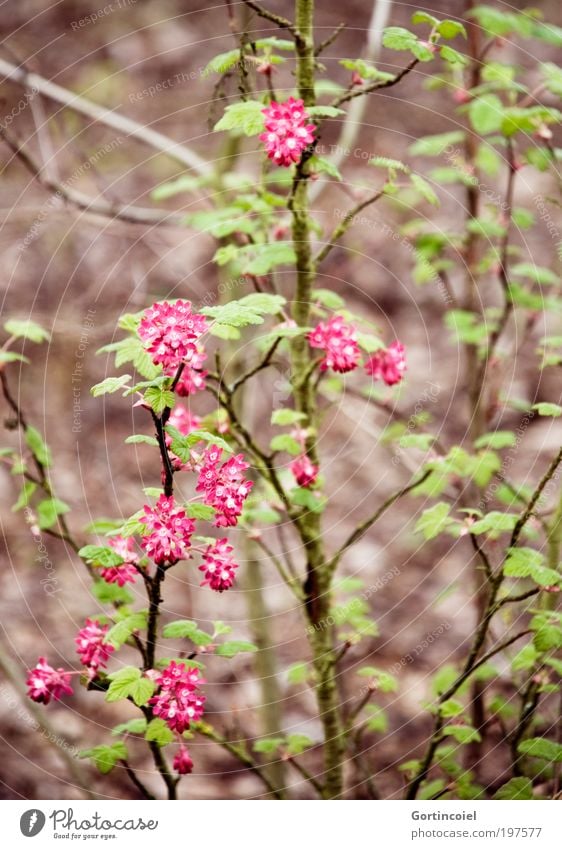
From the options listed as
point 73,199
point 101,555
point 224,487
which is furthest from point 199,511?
point 73,199

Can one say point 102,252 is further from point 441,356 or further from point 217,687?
point 217,687

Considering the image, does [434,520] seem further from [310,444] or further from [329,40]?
[329,40]

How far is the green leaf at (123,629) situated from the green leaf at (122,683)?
0.13 ft

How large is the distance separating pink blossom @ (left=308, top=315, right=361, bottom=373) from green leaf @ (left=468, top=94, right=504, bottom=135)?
0.60 metres

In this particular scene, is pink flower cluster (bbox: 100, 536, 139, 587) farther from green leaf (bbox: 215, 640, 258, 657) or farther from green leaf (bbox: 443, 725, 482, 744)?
green leaf (bbox: 443, 725, 482, 744)

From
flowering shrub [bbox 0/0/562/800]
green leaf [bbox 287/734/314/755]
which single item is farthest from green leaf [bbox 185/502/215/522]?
green leaf [bbox 287/734/314/755]

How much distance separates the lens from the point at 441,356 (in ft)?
8.85

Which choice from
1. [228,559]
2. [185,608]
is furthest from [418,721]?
[228,559]

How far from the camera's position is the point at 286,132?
3.29 feet

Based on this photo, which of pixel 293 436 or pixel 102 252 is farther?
pixel 102 252

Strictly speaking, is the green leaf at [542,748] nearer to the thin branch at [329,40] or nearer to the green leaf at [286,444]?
the green leaf at [286,444]

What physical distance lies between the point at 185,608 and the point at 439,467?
122 centimetres

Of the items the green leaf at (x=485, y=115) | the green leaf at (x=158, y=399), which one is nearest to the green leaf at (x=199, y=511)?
the green leaf at (x=158, y=399)
